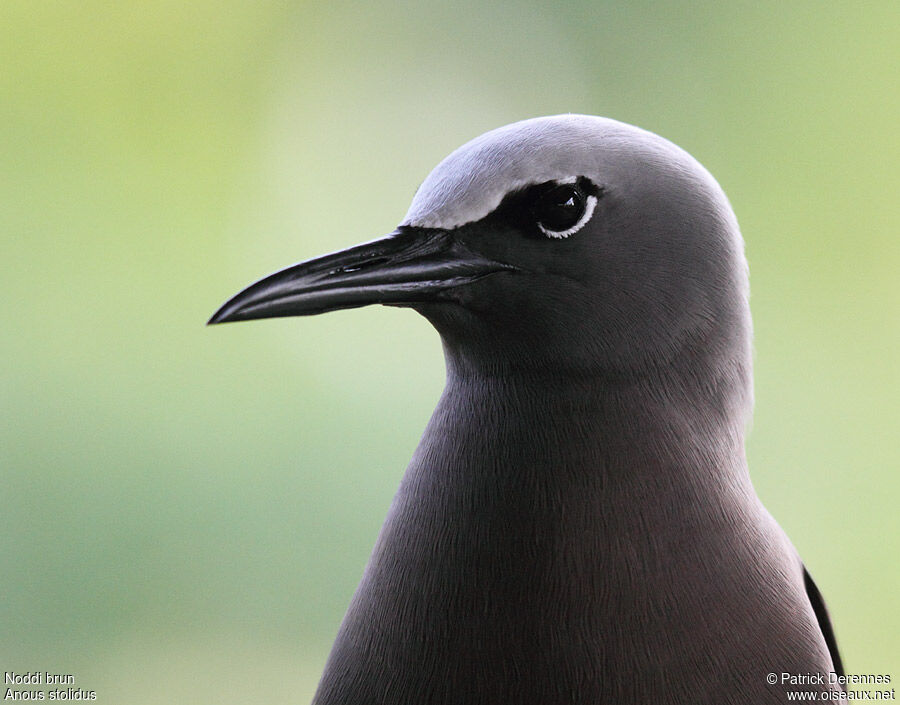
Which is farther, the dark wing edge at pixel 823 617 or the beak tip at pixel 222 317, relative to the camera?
the dark wing edge at pixel 823 617

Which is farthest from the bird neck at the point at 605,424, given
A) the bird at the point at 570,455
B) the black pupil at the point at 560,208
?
the black pupil at the point at 560,208

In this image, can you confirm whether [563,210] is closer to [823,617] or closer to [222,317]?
[222,317]

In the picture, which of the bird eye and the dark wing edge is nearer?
the bird eye

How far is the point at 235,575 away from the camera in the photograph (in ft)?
5.02

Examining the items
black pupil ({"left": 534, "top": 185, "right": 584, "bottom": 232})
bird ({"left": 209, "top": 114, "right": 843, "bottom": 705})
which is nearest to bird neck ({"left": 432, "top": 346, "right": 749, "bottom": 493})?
bird ({"left": 209, "top": 114, "right": 843, "bottom": 705})

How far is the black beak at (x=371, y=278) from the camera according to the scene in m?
0.61

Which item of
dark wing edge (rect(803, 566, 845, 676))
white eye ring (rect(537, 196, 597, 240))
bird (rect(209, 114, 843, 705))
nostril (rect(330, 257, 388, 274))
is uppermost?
white eye ring (rect(537, 196, 597, 240))

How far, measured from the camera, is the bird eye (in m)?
0.64

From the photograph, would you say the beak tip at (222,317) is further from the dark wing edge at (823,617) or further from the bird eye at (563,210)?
the dark wing edge at (823,617)

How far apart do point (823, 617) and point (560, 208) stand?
0.40m

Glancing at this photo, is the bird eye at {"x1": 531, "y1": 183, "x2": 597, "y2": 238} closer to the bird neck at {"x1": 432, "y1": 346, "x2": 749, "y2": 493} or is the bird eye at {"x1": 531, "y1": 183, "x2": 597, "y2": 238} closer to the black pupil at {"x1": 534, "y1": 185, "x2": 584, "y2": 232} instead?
the black pupil at {"x1": 534, "y1": 185, "x2": 584, "y2": 232}

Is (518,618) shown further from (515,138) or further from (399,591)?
(515,138)

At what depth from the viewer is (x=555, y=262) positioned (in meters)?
0.65

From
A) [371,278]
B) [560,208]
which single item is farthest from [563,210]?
[371,278]
